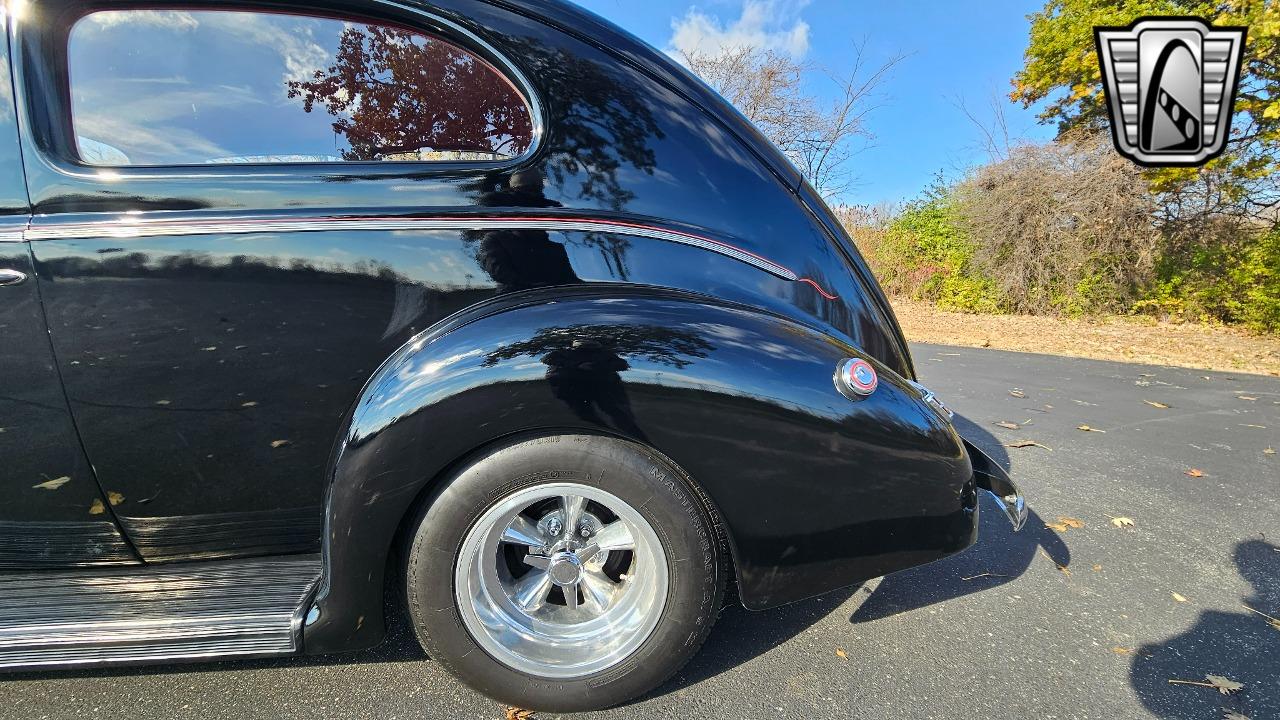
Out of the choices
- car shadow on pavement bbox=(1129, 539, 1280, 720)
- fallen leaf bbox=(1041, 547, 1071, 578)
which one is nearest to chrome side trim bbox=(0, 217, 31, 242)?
car shadow on pavement bbox=(1129, 539, 1280, 720)

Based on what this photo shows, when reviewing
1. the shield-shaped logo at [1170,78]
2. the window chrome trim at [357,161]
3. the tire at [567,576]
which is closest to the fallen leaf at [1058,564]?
the tire at [567,576]

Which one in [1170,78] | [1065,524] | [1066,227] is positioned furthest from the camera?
[1066,227]

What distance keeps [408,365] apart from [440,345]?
10cm

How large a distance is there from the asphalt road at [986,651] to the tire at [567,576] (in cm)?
15

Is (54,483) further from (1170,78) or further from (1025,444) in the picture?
(1170,78)

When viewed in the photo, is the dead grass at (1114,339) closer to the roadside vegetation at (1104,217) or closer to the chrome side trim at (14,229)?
the roadside vegetation at (1104,217)

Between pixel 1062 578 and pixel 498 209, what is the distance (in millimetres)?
2518

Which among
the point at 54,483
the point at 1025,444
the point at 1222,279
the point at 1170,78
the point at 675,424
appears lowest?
the point at 1025,444

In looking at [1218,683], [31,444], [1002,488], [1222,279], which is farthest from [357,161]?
[1222,279]

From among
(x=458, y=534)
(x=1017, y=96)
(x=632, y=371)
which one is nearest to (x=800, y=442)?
(x=632, y=371)

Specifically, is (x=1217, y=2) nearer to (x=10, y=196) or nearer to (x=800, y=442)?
(x=800, y=442)

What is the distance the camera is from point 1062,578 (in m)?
2.31

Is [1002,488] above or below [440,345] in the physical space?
below

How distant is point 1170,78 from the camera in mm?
6727
